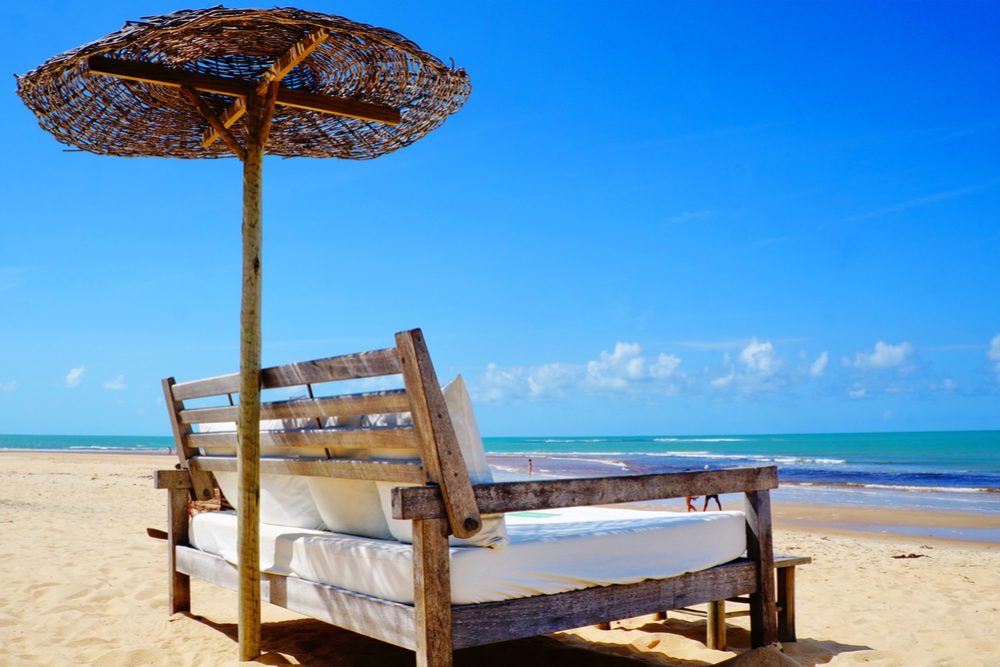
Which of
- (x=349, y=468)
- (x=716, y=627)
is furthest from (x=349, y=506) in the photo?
(x=716, y=627)

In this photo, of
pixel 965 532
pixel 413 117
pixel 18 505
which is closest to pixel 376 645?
pixel 413 117

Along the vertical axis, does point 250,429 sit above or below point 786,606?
above

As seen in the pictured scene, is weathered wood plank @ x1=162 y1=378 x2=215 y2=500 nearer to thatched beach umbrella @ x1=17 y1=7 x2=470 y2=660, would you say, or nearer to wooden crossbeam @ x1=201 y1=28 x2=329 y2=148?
thatched beach umbrella @ x1=17 y1=7 x2=470 y2=660

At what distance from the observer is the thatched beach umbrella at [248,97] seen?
13.0 feet

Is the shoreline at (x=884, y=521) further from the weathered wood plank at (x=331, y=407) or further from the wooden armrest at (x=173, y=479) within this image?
the weathered wood plank at (x=331, y=407)

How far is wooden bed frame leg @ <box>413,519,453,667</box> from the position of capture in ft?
9.77

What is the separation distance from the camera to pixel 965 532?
1294 centimetres

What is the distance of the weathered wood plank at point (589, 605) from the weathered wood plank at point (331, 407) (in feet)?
2.62

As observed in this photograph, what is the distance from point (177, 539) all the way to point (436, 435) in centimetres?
308

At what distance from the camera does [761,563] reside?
4281 mm

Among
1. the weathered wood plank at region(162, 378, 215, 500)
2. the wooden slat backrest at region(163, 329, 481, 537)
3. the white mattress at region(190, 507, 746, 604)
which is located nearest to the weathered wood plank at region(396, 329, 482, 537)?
the wooden slat backrest at region(163, 329, 481, 537)

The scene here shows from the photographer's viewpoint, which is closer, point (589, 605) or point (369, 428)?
point (369, 428)

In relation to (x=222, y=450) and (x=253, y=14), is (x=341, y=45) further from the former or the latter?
(x=222, y=450)

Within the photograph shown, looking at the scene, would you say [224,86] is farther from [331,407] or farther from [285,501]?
[285,501]
